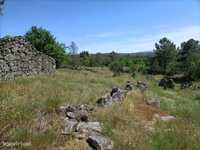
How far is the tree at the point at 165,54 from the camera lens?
227ft

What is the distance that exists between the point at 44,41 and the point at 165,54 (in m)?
40.7

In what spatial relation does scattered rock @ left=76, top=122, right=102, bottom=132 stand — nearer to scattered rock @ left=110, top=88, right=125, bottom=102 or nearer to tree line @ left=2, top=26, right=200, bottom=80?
scattered rock @ left=110, top=88, right=125, bottom=102

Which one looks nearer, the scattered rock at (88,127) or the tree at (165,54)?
the scattered rock at (88,127)

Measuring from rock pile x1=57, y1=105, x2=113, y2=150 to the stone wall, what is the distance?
7.66 m

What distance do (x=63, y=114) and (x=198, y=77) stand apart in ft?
136

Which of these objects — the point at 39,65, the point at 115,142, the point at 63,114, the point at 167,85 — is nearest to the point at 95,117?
the point at 63,114

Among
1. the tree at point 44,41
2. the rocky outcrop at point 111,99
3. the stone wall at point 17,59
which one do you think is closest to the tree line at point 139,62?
the tree at point 44,41

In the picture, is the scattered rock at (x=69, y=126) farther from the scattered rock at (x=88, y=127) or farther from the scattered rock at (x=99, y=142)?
the scattered rock at (x=99, y=142)

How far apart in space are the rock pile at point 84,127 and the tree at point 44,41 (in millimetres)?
33914

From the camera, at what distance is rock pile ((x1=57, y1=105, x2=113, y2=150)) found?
5469 millimetres

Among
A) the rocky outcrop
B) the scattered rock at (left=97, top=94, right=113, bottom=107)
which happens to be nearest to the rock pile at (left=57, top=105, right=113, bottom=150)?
the scattered rock at (left=97, top=94, right=113, bottom=107)

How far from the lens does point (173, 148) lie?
5.62 meters

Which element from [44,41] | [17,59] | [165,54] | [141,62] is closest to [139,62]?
[141,62]

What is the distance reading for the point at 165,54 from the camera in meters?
75.2
